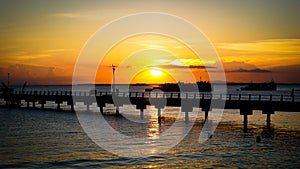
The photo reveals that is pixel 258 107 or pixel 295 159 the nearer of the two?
pixel 295 159

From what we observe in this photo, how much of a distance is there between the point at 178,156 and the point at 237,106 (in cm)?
2030

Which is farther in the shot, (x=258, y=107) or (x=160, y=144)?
(x=258, y=107)

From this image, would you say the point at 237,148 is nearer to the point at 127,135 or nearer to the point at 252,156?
the point at 252,156

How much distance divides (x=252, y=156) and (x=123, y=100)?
33717mm

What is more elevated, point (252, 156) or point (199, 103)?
point (199, 103)

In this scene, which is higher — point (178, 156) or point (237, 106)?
point (237, 106)

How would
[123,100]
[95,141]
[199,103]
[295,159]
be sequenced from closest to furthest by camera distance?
[295,159]
[95,141]
[199,103]
[123,100]

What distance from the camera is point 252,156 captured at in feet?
87.5

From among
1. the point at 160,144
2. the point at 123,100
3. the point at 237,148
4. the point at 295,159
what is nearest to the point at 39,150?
the point at 160,144

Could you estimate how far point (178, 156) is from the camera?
26.5 metres

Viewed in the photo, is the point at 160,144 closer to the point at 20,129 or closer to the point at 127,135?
the point at 127,135

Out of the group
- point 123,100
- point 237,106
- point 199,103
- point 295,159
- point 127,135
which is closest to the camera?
point 295,159

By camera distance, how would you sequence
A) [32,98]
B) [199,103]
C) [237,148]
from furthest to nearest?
[32,98], [199,103], [237,148]

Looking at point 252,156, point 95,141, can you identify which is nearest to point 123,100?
point 95,141
